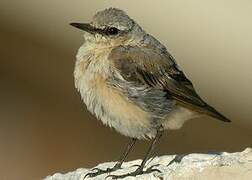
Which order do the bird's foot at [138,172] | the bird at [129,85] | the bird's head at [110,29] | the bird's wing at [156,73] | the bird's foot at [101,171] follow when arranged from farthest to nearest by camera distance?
the bird's head at [110,29], the bird's wing at [156,73], the bird at [129,85], the bird's foot at [101,171], the bird's foot at [138,172]

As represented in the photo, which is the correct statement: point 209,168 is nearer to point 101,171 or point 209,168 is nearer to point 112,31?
point 101,171

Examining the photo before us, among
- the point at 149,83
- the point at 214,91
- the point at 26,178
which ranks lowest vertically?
the point at 26,178

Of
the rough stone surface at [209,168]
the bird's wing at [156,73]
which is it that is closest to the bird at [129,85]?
the bird's wing at [156,73]

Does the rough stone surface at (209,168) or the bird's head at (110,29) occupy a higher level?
the bird's head at (110,29)

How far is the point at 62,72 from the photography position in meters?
16.3

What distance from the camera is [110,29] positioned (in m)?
11.1

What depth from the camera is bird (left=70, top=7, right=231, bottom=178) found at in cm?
1052

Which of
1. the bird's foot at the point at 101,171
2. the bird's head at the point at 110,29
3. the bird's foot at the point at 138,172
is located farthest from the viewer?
the bird's head at the point at 110,29

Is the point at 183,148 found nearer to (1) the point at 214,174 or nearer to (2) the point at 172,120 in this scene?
(2) the point at 172,120

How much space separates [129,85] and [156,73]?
0.34 metres

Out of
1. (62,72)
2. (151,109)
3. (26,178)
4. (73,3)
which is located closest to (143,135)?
(151,109)

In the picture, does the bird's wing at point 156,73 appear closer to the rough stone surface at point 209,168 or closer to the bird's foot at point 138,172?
the rough stone surface at point 209,168

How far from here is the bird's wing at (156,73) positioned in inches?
423

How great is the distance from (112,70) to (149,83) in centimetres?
43
